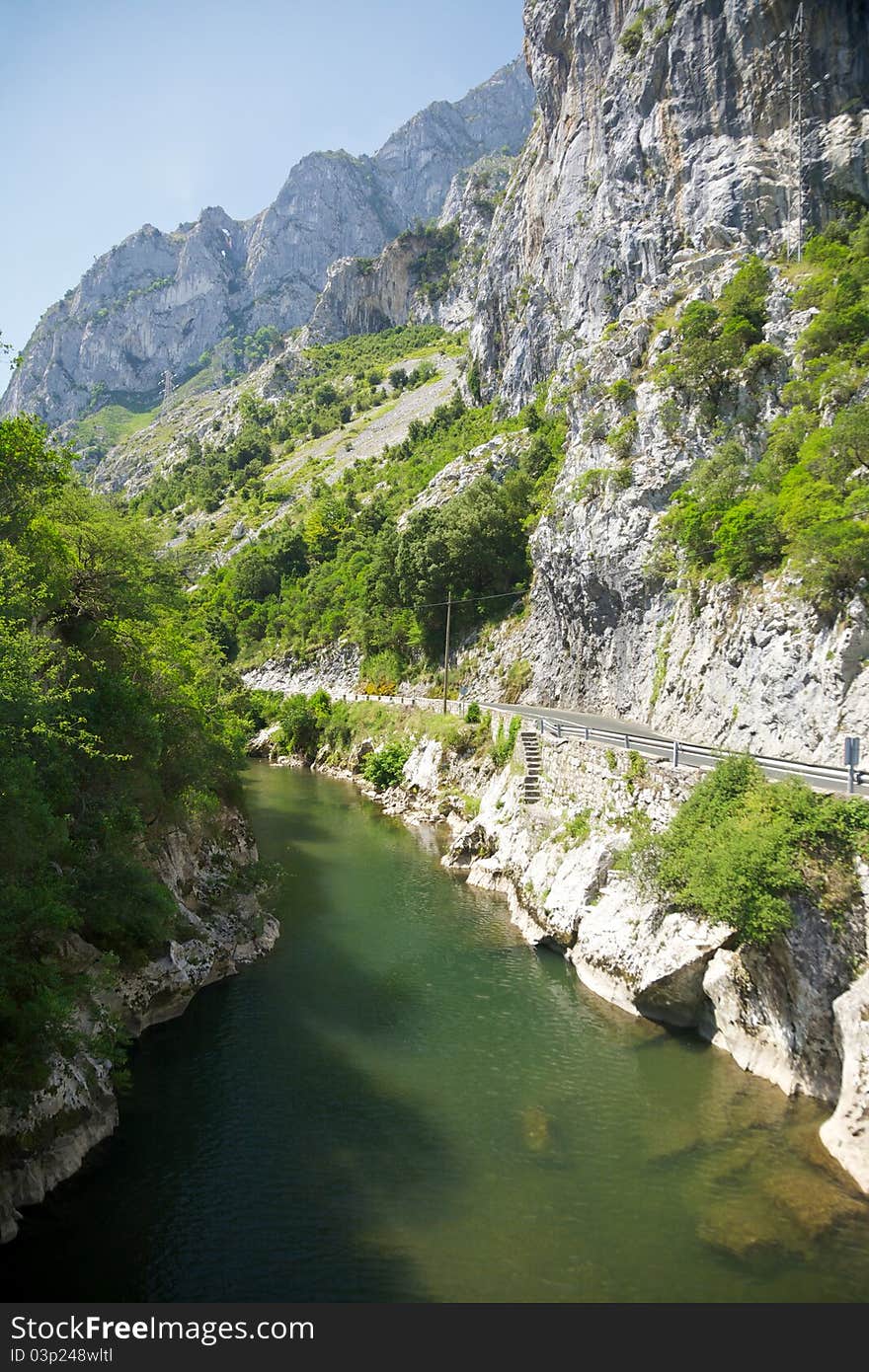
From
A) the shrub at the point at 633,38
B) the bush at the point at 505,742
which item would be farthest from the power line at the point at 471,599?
the shrub at the point at 633,38

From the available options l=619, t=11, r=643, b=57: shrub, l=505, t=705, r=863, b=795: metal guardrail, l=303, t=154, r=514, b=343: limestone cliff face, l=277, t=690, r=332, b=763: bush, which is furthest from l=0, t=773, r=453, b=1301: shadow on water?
l=303, t=154, r=514, b=343: limestone cliff face

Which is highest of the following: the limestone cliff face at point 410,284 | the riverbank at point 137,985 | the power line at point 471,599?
the limestone cliff face at point 410,284

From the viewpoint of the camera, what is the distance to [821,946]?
1428 cm

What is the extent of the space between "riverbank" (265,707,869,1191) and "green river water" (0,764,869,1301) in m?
0.71

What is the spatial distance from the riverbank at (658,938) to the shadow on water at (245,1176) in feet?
19.8

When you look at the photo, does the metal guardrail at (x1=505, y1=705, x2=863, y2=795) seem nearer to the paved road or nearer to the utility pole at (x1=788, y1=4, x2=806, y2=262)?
the paved road

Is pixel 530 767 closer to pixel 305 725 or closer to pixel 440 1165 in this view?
pixel 440 1165

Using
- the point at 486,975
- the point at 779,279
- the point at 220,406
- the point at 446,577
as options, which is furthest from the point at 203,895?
the point at 220,406

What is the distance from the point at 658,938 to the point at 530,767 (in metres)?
12.1

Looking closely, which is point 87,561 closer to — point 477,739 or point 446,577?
point 477,739

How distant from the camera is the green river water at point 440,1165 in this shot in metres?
10.3

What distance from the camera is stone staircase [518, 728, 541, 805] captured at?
28.8 meters

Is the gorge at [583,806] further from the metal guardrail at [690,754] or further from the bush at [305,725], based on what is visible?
the metal guardrail at [690,754]

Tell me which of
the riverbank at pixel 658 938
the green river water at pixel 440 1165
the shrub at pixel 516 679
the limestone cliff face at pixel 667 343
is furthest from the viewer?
the shrub at pixel 516 679
